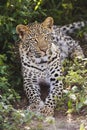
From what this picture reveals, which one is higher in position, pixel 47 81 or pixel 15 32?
pixel 15 32

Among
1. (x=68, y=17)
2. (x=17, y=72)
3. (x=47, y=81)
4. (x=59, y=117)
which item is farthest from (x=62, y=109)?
(x=68, y=17)

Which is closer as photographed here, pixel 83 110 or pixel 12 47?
pixel 83 110

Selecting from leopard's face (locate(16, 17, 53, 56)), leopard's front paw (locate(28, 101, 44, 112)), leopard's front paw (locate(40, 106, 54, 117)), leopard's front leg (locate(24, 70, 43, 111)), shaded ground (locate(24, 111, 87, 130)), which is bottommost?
shaded ground (locate(24, 111, 87, 130))

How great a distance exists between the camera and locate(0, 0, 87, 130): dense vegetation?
707 cm

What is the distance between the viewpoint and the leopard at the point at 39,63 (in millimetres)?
7707

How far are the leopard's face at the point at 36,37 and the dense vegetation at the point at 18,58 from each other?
51 centimetres

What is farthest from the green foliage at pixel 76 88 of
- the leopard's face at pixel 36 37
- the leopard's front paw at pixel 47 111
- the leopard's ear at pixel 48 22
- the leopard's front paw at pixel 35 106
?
the leopard's ear at pixel 48 22

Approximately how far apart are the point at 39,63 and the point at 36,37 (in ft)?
1.43

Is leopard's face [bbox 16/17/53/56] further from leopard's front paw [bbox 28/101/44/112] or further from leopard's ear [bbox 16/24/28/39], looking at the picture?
leopard's front paw [bbox 28/101/44/112]

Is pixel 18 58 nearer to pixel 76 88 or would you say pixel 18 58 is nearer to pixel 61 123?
pixel 76 88

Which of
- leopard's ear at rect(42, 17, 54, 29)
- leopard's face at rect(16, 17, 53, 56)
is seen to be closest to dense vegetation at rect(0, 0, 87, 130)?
leopard's face at rect(16, 17, 53, 56)

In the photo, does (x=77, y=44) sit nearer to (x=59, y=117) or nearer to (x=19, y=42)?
(x=19, y=42)

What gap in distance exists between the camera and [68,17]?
1030cm

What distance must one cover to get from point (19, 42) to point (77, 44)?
149 cm
